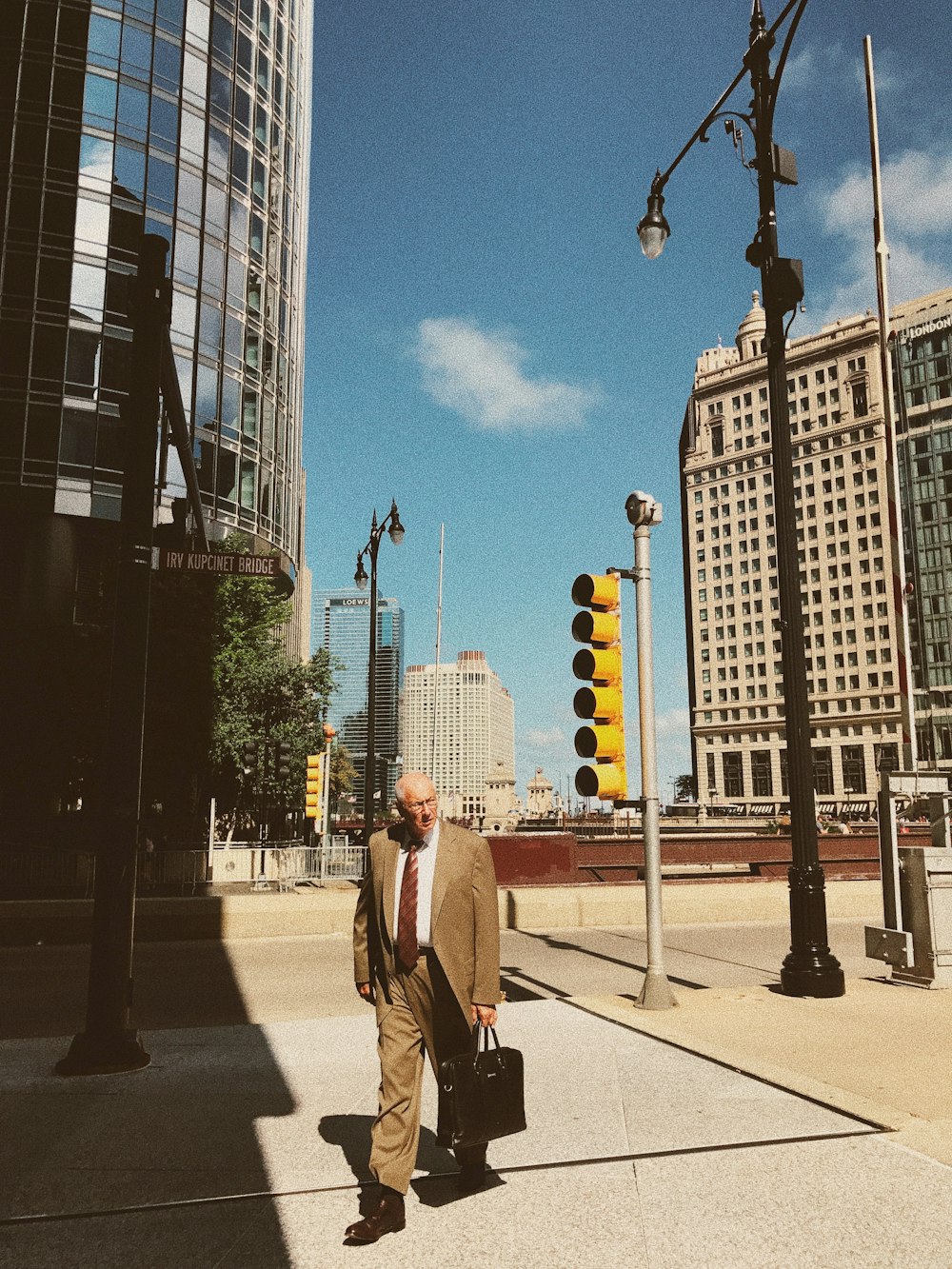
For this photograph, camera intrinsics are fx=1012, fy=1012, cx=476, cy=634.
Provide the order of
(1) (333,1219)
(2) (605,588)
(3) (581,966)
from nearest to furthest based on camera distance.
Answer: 1. (1) (333,1219)
2. (2) (605,588)
3. (3) (581,966)

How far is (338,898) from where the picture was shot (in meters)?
17.5

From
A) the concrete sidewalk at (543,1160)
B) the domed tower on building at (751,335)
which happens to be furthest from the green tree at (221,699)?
the domed tower on building at (751,335)

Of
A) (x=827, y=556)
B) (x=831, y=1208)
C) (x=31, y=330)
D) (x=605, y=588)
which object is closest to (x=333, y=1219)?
(x=831, y=1208)

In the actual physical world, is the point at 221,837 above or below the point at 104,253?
below

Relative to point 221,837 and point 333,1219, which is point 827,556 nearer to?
point 221,837

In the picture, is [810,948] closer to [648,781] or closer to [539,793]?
[648,781]

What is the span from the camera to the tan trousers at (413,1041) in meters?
4.12

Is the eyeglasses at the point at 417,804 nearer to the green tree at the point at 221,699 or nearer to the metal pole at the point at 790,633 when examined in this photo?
the metal pole at the point at 790,633

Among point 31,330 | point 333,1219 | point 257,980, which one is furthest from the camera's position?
point 31,330

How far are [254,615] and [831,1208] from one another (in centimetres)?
2882

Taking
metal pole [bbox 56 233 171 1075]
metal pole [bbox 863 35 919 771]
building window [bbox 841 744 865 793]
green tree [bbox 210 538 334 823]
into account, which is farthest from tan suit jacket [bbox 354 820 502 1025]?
building window [bbox 841 744 865 793]

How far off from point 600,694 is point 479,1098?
13.9 feet

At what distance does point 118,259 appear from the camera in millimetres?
36000

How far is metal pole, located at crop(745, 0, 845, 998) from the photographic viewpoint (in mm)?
9328
